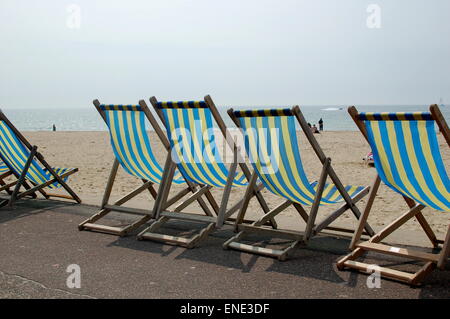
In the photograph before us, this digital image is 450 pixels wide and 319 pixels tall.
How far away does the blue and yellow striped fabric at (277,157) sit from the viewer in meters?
3.50

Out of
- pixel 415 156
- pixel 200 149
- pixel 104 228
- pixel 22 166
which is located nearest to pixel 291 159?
pixel 200 149

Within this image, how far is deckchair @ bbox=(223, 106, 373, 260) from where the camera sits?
3.46 metres

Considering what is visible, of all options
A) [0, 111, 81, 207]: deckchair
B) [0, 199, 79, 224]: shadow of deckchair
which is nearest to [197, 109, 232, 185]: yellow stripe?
[0, 199, 79, 224]: shadow of deckchair

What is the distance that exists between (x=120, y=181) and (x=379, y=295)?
5.65m

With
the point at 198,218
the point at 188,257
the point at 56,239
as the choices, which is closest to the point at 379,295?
the point at 188,257

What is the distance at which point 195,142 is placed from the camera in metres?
3.97

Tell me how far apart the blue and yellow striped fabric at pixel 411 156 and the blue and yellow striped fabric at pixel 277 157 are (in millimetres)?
571

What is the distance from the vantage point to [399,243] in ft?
12.4

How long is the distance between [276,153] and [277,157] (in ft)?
0.10

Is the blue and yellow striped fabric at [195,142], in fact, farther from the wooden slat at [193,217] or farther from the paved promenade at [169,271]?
the paved promenade at [169,271]

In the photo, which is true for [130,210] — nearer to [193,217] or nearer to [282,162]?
[193,217]

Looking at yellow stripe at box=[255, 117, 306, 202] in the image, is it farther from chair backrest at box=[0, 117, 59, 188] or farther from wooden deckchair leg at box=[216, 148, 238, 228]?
chair backrest at box=[0, 117, 59, 188]
